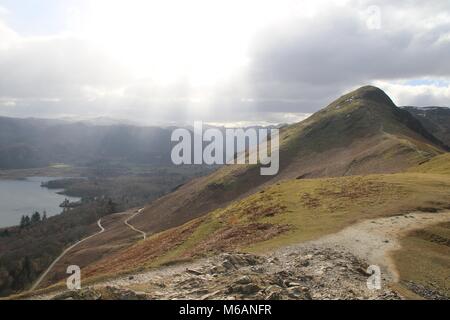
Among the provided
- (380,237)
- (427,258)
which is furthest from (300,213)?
(427,258)

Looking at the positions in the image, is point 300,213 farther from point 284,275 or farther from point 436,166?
point 436,166

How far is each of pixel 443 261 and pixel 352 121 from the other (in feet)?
488

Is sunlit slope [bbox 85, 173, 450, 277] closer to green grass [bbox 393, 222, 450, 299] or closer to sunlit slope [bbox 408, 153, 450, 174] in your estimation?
green grass [bbox 393, 222, 450, 299]

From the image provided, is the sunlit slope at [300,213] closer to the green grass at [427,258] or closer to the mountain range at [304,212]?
the mountain range at [304,212]

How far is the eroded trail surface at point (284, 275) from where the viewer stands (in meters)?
28.8

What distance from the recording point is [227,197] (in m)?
152

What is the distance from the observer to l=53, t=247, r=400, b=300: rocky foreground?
1123 inches

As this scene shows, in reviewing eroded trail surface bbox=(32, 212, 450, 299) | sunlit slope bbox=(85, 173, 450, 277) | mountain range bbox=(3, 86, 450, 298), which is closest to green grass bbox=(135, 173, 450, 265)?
sunlit slope bbox=(85, 173, 450, 277)

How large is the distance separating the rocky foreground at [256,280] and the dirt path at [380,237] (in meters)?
1.87

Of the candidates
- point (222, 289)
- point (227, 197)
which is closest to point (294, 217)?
point (222, 289)

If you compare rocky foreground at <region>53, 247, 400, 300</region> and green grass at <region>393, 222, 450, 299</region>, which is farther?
green grass at <region>393, 222, 450, 299</region>
